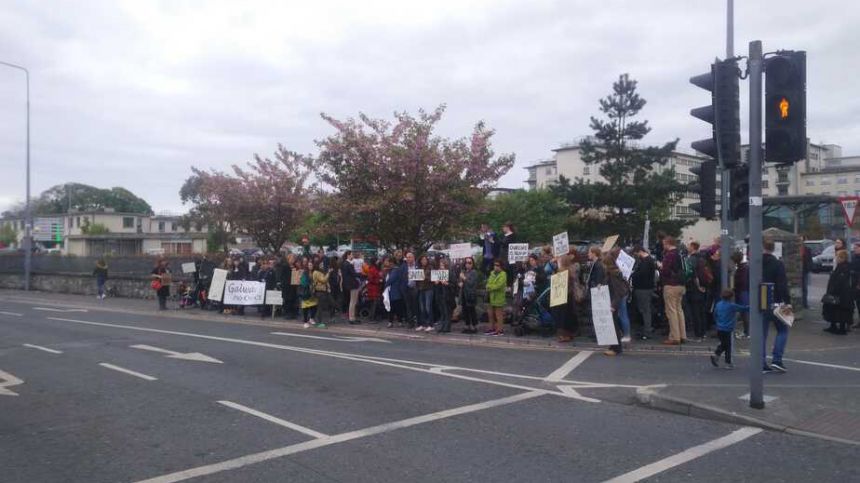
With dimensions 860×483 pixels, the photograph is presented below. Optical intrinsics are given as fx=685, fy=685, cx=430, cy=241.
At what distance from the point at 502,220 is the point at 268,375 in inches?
1804

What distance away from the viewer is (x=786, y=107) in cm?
759

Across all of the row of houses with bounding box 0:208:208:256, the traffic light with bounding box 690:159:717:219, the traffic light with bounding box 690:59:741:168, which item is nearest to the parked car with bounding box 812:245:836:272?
the traffic light with bounding box 690:159:717:219

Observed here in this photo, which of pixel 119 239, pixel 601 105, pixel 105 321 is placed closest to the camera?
pixel 105 321

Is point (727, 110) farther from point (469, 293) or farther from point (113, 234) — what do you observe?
point (113, 234)

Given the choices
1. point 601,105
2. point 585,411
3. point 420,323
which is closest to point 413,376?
point 585,411

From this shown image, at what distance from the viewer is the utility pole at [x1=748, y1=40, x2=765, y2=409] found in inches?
298

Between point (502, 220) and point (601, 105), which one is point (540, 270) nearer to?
point (601, 105)

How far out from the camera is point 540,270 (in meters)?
14.4

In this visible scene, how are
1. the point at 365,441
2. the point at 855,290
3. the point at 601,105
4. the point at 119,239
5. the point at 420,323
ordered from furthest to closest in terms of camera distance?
the point at 119,239, the point at 601,105, the point at 420,323, the point at 855,290, the point at 365,441

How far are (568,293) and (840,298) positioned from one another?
215 inches

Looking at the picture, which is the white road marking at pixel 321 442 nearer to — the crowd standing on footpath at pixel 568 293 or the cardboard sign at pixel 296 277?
the crowd standing on footpath at pixel 568 293

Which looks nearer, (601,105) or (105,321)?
(105,321)

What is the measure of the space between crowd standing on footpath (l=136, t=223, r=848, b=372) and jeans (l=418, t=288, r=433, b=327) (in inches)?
0.9

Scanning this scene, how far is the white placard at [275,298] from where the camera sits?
19.1 metres
